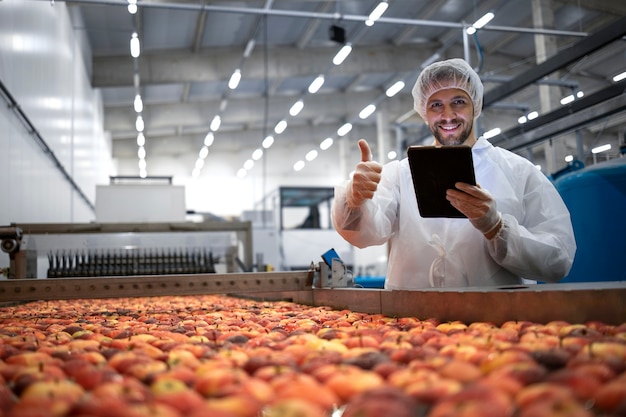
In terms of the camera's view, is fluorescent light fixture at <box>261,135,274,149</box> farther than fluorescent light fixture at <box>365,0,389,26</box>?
Yes

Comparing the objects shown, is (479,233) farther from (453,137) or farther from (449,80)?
(449,80)

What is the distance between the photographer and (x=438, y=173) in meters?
2.13

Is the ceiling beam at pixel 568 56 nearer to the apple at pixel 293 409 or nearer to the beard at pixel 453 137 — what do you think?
the beard at pixel 453 137

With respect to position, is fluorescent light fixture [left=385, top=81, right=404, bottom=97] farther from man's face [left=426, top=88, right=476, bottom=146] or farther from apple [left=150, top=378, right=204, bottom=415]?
apple [left=150, top=378, right=204, bottom=415]

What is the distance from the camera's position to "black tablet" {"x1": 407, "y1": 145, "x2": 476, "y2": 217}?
202cm

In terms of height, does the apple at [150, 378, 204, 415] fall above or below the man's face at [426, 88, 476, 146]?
below

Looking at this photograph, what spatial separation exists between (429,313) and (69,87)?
9.40 metres

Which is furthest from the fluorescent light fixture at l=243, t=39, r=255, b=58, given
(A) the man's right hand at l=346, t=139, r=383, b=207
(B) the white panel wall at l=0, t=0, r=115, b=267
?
(A) the man's right hand at l=346, t=139, r=383, b=207

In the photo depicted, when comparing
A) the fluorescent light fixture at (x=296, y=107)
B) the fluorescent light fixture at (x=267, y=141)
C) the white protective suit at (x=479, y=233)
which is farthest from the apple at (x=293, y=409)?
the fluorescent light fixture at (x=267, y=141)

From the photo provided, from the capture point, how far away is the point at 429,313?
2012 mm

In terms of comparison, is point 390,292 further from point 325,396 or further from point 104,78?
point 104,78

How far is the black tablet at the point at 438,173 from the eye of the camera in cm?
202

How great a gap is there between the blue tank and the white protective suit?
1838 millimetres

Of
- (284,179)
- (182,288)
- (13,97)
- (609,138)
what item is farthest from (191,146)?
(182,288)
